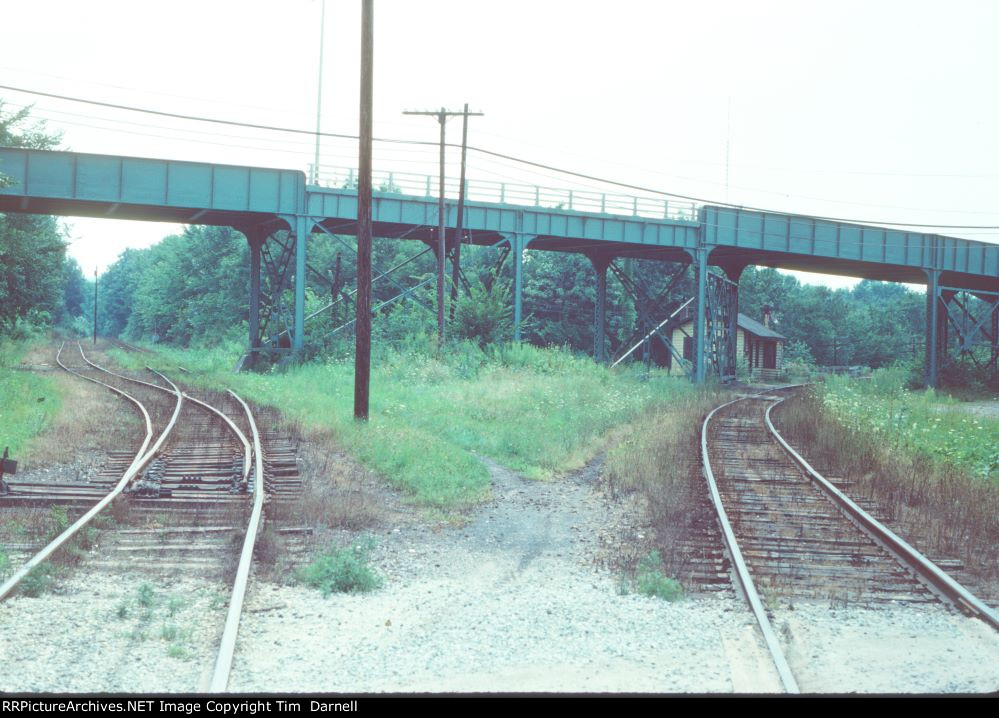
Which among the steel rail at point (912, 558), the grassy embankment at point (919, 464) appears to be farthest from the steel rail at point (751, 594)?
the grassy embankment at point (919, 464)

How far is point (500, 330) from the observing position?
3139cm

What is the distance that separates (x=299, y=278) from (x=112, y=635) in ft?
90.2

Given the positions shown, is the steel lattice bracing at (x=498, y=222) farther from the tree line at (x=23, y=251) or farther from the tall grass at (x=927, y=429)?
the tall grass at (x=927, y=429)

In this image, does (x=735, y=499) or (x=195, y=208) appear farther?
(x=195, y=208)

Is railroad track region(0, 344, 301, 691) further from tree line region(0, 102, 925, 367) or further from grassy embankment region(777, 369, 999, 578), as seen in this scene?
tree line region(0, 102, 925, 367)

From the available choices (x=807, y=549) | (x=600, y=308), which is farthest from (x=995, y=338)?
(x=807, y=549)

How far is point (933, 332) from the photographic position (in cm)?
3859

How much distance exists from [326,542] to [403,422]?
332 inches

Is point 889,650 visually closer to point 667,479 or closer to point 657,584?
point 657,584

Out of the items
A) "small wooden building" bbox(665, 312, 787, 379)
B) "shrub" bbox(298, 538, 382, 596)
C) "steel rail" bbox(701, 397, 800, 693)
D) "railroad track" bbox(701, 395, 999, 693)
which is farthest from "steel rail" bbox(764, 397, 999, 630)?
"small wooden building" bbox(665, 312, 787, 379)

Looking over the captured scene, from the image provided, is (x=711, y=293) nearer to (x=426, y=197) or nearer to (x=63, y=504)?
(x=426, y=197)

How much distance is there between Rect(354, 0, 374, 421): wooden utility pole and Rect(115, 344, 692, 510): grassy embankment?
705 millimetres

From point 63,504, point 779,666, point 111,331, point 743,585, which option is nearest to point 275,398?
point 63,504

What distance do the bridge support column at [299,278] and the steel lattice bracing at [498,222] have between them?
0.14 feet
